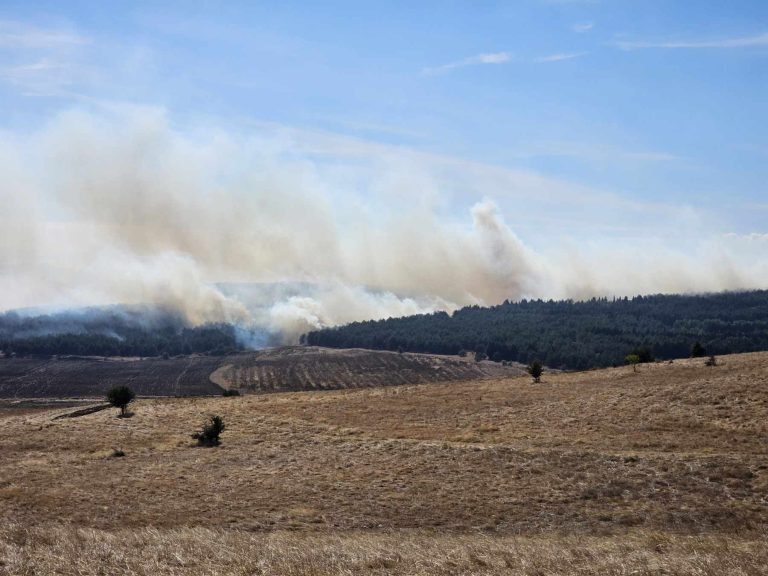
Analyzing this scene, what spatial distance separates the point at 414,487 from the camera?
35469 millimetres

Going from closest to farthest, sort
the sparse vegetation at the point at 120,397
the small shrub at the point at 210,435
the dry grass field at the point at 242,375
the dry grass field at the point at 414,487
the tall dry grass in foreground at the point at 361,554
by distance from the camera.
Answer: the tall dry grass in foreground at the point at 361,554, the dry grass field at the point at 414,487, the small shrub at the point at 210,435, the sparse vegetation at the point at 120,397, the dry grass field at the point at 242,375

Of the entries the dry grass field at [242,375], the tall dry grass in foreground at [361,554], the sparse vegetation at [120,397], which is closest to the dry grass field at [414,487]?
the tall dry grass in foreground at [361,554]

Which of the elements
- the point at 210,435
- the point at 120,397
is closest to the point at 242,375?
Answer: the point at 120,397

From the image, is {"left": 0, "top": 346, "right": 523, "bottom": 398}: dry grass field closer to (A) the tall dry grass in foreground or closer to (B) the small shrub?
(B) the small shrub

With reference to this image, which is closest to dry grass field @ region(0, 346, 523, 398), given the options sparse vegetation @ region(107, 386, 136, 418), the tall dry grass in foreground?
sparse vegetation @ region(107, 386, 136, 418)

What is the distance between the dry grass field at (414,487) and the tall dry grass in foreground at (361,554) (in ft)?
0.32

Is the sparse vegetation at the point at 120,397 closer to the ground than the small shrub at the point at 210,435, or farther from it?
farther from it

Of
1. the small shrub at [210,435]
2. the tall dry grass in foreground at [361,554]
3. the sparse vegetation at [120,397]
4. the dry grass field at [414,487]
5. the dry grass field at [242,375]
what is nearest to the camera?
the tall dry grass in foreground at [361,554]

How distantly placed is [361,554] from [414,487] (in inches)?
556

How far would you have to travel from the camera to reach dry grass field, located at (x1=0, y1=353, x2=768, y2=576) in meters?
21.1

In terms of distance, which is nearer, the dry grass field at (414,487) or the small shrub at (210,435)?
the dry grass field at (414,487)

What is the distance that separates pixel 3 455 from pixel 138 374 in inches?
5455

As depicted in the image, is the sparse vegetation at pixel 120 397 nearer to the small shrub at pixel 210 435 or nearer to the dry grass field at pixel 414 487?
the dry grass field at pixel 414 487

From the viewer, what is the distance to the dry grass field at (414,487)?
832 inches
